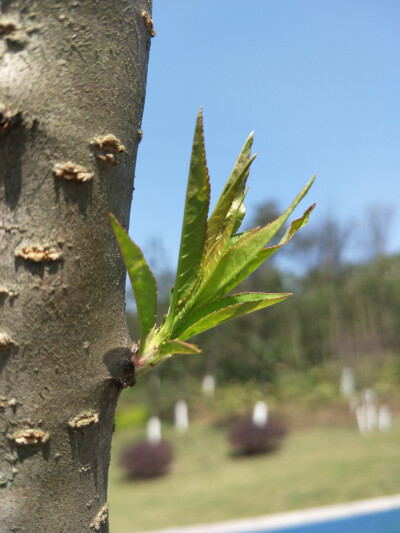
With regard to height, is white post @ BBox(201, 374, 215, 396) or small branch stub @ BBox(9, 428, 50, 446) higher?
white post @ BBox(201, 374, 215, 396)

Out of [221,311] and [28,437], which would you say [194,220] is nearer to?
[221,311]

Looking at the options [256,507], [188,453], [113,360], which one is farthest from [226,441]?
[113,360]

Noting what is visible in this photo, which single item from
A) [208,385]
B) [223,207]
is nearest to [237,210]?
[223,207]

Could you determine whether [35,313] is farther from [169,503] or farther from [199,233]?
[169,503]

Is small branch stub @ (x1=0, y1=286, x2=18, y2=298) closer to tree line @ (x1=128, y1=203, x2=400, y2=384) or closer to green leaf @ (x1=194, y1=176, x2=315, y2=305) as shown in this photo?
green leaf @ (x1=194, y1=176, x2=315, y2=305)

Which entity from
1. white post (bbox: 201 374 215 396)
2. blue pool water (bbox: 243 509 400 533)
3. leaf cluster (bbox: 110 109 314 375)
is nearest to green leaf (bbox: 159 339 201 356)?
leaf cluster (bbox: 110 109 314 375)

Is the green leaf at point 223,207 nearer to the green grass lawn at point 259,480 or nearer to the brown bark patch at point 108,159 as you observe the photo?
the brown bark patch at point 108,159
